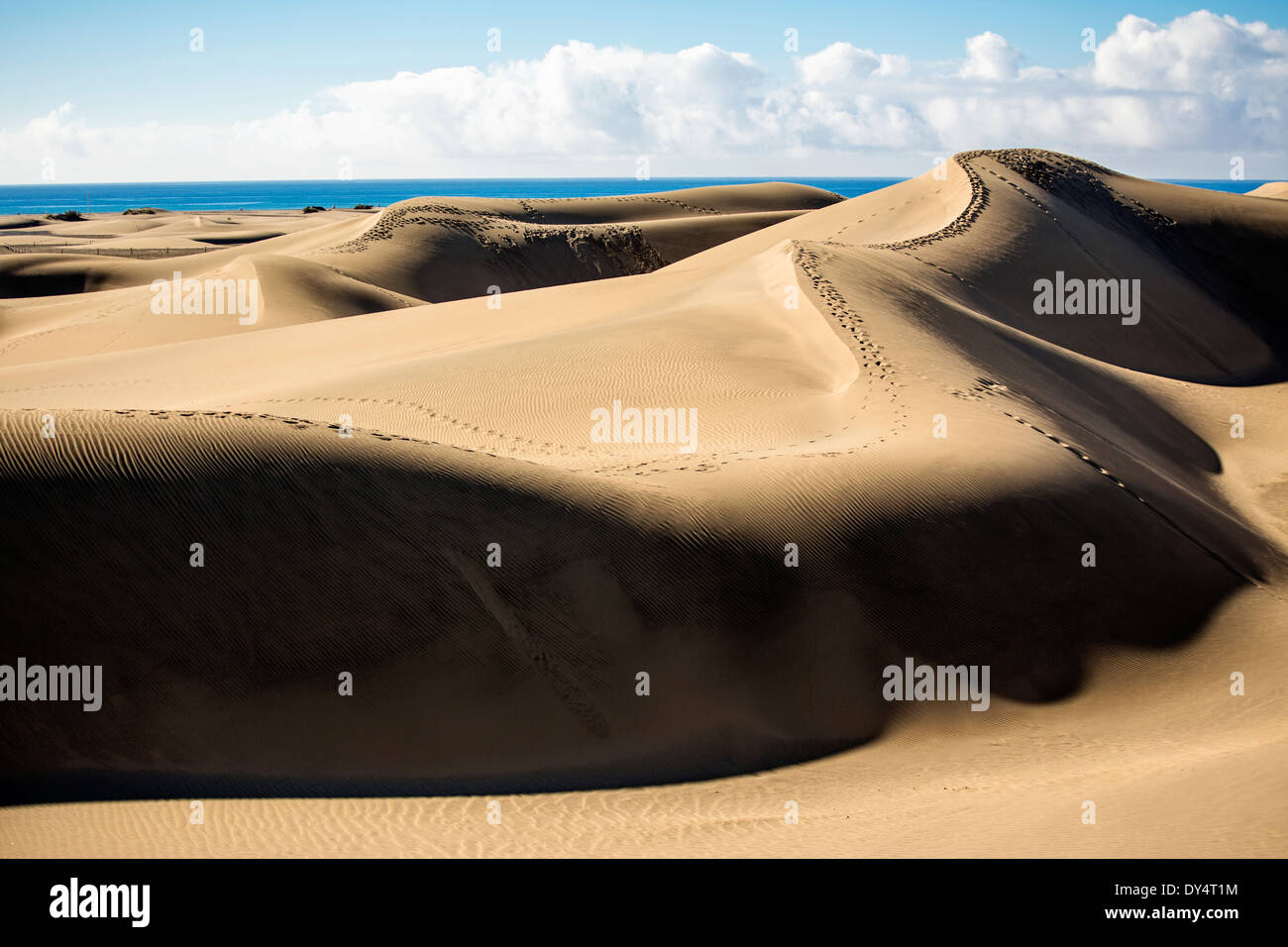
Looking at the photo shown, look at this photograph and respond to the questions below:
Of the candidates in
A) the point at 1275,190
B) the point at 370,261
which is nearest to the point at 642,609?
the point at 370,261

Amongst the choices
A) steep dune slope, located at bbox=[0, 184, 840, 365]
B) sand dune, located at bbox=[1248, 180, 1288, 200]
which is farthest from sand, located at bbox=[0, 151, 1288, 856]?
sand dune, located at bbox=[1248, 180, 1288, 200]

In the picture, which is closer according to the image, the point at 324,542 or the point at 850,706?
the point at 324,542

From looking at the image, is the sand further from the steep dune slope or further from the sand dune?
the sand dune

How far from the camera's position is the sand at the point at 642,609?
259 inches

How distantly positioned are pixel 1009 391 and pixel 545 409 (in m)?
6.77

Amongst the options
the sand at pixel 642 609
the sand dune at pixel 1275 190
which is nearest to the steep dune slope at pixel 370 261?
the sand at pixel 642 609

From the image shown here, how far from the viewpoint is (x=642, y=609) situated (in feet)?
28.8

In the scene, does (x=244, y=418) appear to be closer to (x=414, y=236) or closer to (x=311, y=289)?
(x=311, y=289)

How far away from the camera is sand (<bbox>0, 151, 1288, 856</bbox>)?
658cm

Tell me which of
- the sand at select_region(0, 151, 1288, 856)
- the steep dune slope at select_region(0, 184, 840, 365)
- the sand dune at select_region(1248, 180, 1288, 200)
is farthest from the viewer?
the sand dune at select_region(1248, 180, 1288, 200)

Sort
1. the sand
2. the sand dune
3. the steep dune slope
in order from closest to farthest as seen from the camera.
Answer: the sand, the steep dune slope, the sand dune

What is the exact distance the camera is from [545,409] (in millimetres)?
13477
